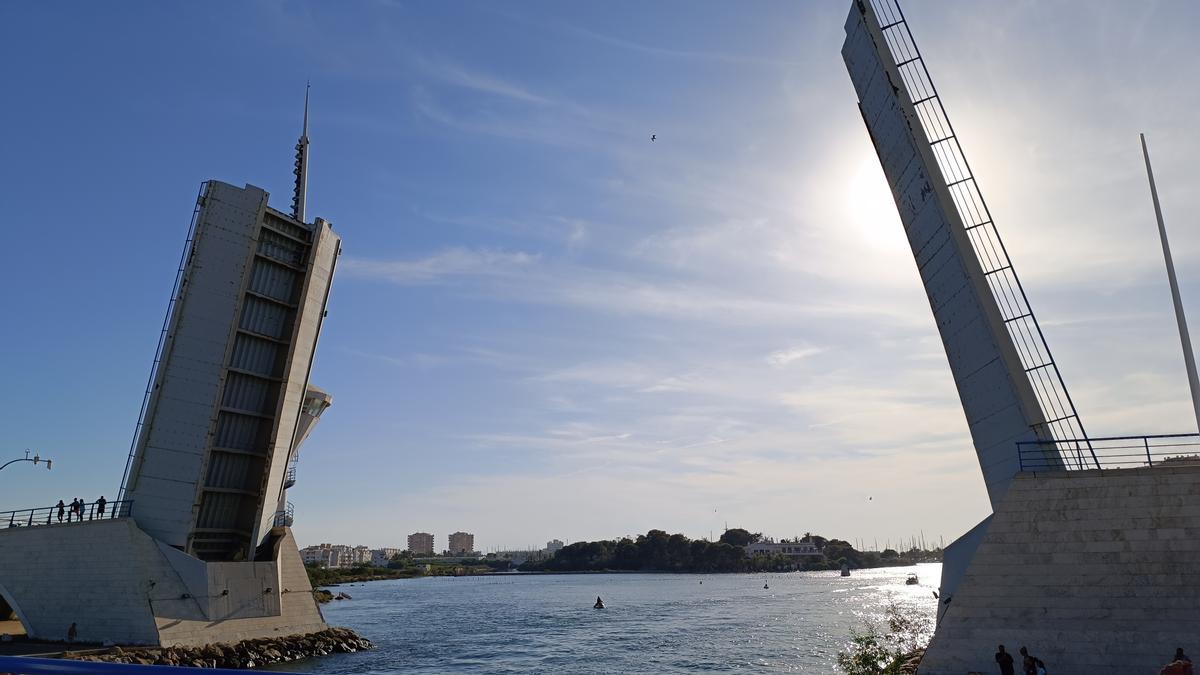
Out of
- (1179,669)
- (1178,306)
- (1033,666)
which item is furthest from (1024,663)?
→ (1178,306)

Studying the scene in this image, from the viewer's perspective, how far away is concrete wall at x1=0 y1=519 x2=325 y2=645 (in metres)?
27.1

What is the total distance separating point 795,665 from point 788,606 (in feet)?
136

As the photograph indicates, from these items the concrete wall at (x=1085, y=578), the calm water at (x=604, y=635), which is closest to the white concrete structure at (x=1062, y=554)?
the concrete wall at (x=1085, y=578)

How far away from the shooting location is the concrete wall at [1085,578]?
1744 centimetres

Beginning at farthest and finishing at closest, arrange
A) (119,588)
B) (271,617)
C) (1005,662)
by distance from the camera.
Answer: (271,617)
(119,588)
(1005,662)

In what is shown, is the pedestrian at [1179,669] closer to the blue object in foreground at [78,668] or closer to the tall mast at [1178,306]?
the tall mast at [1178,306]

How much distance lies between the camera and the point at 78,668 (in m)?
4.76

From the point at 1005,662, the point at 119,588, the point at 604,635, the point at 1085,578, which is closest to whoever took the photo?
the point at 1005,662

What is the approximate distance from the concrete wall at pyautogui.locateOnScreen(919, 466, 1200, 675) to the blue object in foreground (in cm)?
1870

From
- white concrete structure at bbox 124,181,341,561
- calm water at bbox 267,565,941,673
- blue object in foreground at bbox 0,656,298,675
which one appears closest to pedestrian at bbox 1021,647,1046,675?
calm water at bbox 267,565,941,673

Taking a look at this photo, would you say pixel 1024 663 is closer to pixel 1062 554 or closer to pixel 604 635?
pixel 1062 554

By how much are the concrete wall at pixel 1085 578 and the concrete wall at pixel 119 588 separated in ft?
81.9

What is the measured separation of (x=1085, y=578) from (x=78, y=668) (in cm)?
2049

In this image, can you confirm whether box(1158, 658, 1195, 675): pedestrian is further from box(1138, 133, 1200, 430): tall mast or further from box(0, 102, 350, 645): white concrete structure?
box(0, 102, 350, 645): white concrete structure
